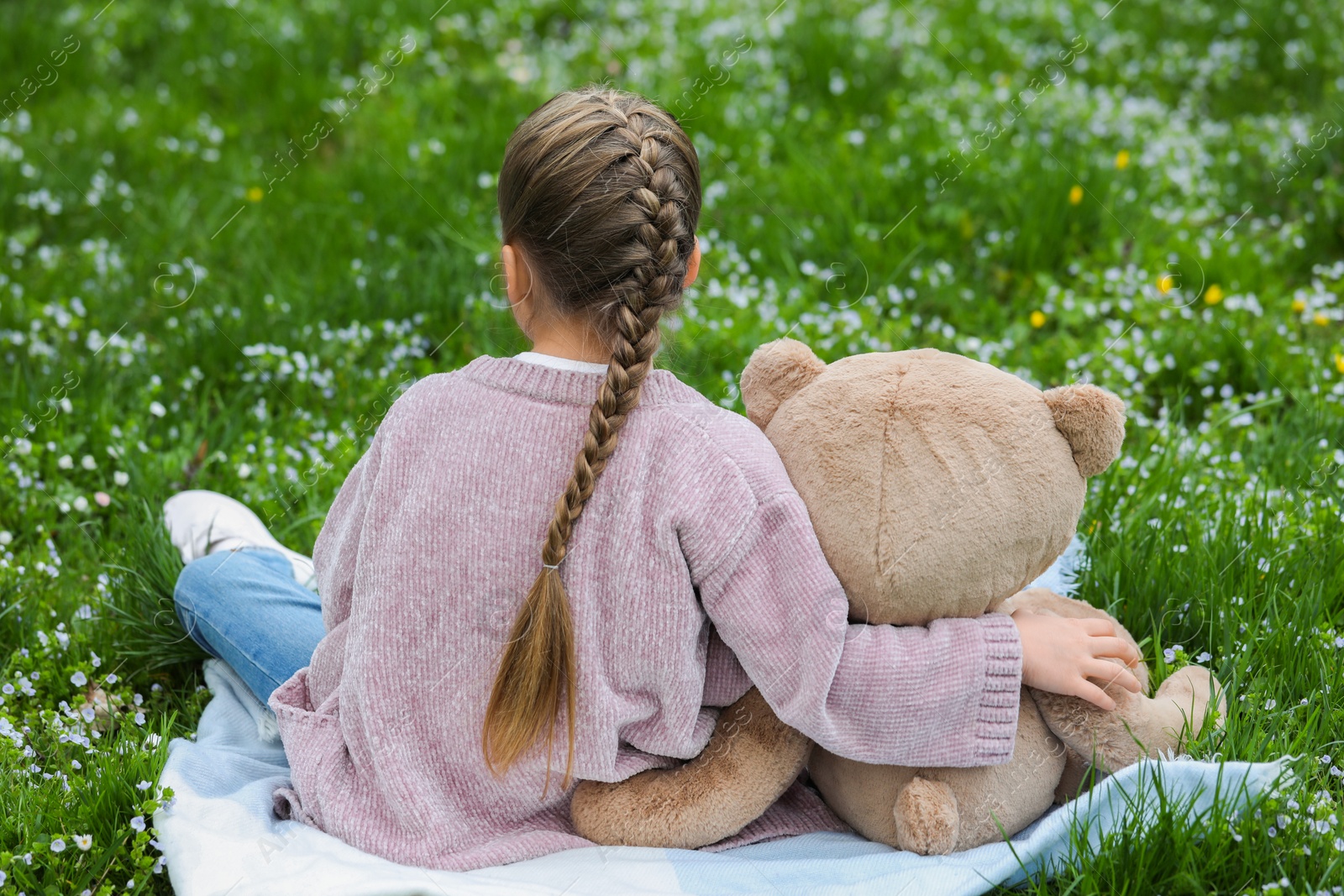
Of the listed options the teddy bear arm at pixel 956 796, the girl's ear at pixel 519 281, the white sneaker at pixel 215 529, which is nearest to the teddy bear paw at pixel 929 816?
the teddy bear arm at pixel 956 796

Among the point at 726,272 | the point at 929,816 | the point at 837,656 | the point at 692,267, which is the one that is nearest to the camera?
the point at 837,656

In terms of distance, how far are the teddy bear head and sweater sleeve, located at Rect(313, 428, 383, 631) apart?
719 mm

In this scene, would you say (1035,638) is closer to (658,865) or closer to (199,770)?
(658,865)

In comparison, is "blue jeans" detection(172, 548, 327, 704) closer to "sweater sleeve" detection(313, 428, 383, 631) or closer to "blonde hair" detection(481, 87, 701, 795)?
"sweater sleeve" detection(313, 428, 383, 631)

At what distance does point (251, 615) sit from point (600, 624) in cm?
112

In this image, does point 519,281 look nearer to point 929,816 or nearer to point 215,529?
point 929,816

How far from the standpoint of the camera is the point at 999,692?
72.9 inches

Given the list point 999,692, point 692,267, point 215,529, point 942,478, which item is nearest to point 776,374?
point 692,267

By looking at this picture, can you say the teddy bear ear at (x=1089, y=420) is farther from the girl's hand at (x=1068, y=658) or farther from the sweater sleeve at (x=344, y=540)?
the sweater sleeve at (x=344, y=540)

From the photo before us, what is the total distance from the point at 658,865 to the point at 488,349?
2.24 meters

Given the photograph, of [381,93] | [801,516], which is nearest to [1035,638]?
[801,516]

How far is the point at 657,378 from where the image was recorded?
192cm

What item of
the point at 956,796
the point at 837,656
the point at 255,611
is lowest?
the point at 956,796

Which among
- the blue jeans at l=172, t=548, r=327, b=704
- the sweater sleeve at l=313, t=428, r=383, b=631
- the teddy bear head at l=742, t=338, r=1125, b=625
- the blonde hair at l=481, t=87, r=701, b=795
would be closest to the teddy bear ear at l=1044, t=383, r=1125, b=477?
the teddy bear head at l=742, t=338, r=1125, b=625
